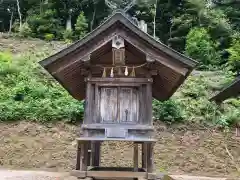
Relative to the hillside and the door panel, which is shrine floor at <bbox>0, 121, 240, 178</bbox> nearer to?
the hillside

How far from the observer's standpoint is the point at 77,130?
18234 mm

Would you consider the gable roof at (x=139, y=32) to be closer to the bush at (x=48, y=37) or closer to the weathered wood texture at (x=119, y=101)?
the weathered wood texture at (x=119, y=101)

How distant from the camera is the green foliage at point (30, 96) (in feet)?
61.5

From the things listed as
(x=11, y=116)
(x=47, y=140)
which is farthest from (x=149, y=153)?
(x=11, y=116)

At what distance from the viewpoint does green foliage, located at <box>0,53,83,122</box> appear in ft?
61.5

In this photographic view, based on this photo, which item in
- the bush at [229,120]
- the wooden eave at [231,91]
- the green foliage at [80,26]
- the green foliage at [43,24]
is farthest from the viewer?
the green foliage at [43,24]

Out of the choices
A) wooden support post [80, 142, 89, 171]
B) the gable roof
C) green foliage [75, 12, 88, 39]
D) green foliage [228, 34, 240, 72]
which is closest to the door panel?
wooden support post [80, 142, 89, 171]

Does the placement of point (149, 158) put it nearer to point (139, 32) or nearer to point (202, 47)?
point (139, 32)

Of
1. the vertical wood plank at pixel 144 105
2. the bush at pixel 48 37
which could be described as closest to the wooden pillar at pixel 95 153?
the vertical wood plank at pixel 144 105

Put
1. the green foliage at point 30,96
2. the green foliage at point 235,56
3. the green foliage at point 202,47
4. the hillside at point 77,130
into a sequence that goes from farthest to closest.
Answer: the green foliage at point 202,47 < the green foliage at point 235,56 < the green foliage at point 30,96 < the hillside at point 77,130

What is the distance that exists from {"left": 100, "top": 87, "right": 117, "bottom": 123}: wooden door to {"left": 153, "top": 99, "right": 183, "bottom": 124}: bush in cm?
1099

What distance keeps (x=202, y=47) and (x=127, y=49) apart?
1867 cm

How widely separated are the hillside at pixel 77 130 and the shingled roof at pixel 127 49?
826cm

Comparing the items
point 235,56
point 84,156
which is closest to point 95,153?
point 84,156
